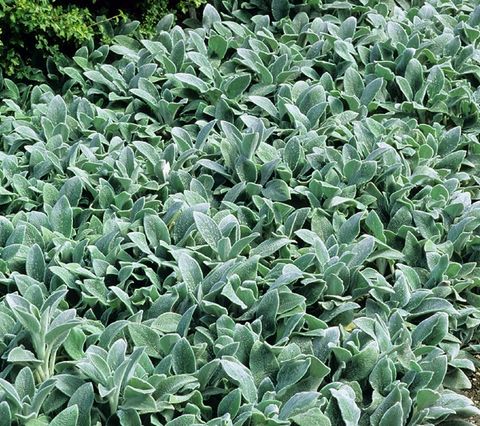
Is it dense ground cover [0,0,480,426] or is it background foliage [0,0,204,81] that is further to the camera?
background foliage [0,0,204,81]

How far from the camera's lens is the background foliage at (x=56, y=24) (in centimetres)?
459

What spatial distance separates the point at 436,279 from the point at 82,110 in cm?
200

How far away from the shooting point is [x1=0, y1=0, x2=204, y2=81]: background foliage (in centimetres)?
459

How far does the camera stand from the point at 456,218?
13.0 ft

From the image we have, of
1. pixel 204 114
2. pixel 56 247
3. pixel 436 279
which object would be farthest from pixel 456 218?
pixel 56 247

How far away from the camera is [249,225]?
3818 mm

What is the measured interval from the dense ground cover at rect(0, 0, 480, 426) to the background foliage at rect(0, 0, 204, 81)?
0.37ft

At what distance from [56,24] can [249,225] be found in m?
1.70

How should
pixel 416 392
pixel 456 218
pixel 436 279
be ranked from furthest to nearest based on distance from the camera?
pixel 456 218 → pixel 436 279 → pixel 416 392

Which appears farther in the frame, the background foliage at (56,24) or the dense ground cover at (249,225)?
the background foliage at (56,24)

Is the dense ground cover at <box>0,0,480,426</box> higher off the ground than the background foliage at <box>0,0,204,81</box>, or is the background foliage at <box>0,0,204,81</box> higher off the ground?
the background foliage at <box>0,0,204,81</box>

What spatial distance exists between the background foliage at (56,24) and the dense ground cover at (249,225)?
0.37ft

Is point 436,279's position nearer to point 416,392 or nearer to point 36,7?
point 416,392

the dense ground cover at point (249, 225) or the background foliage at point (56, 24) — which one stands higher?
the background foliage at point (56, 24)
